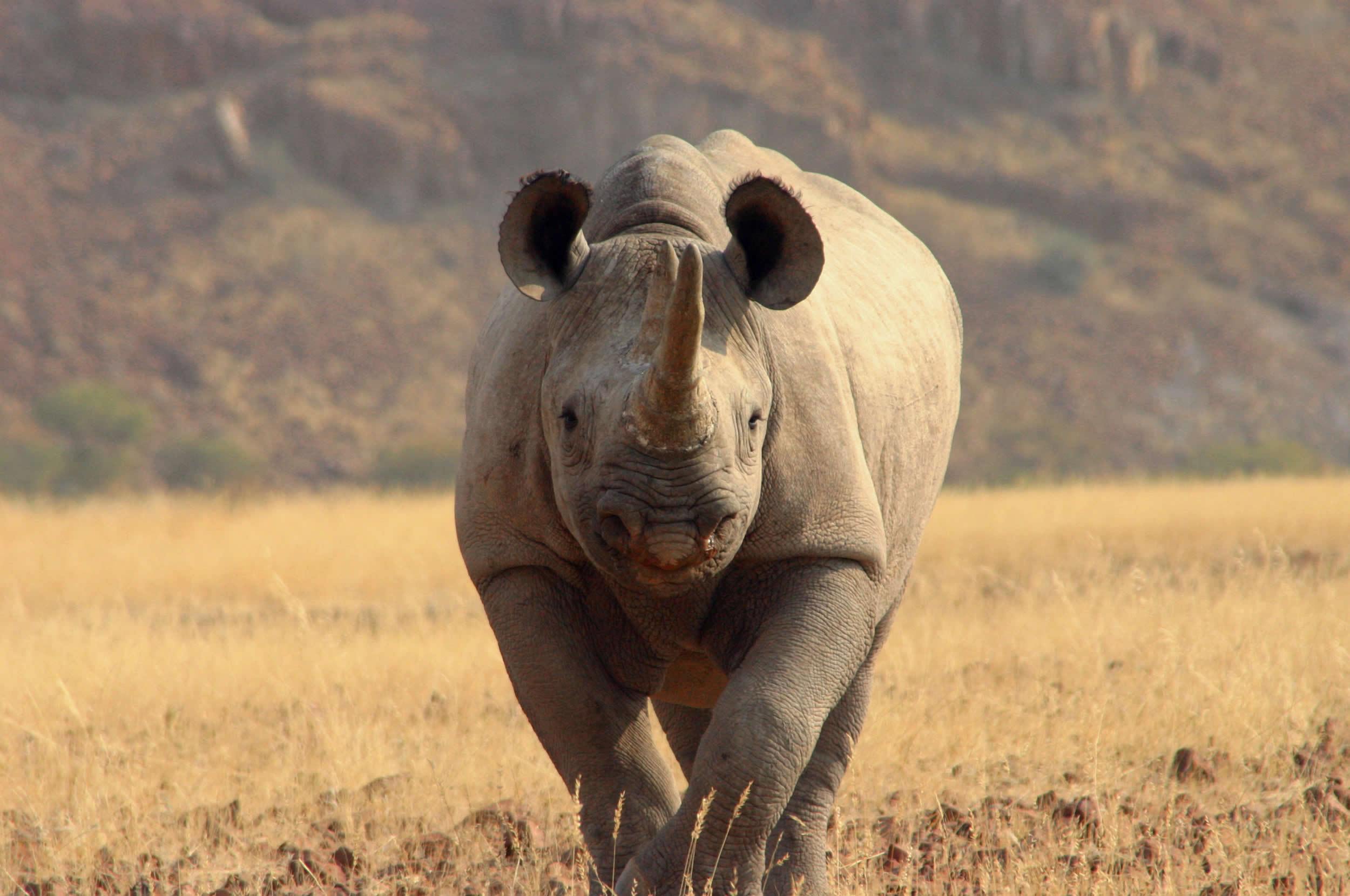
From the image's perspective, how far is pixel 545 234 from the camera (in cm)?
428

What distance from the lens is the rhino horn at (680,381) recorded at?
357 cm

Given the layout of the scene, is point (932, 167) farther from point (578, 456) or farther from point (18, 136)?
point (578, 456)

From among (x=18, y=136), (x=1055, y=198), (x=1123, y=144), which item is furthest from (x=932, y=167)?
(x=18, y=136)

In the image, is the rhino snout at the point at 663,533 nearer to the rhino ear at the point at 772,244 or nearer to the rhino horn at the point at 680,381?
the rhino horn at the point at 680,381

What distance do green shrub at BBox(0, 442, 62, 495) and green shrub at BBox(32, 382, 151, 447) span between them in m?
0.69

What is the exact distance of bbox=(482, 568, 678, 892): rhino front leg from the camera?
4.24m

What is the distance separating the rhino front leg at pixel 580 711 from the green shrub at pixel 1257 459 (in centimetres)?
3226

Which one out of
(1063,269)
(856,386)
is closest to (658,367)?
(856,386)

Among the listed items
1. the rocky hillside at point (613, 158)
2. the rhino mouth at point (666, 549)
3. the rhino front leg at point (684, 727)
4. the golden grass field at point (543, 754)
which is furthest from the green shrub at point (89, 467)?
the rhino mouth at point (666, 549)

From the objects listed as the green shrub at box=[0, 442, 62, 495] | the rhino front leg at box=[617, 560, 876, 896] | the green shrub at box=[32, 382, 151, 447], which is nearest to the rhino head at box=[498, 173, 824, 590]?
the rhino front leg at box=[617, 560, 876, 896]

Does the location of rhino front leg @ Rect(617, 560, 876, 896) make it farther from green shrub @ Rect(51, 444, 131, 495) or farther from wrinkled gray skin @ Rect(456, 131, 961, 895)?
green shrub @ Rect(51, 444, 131, 495)

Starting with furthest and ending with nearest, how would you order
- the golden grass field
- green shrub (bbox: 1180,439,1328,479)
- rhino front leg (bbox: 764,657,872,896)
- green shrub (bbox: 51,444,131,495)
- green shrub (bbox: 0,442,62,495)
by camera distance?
green shrub (bbox: 51,444,131,495), green shrub (bbox: 0,442,62,495), green shrub (bbox: 1180,439,1328,479), the golden grass field, rhino front leg (bbox: 764,657,872,896)

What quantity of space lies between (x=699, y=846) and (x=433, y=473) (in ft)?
109

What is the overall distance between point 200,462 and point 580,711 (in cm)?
3475
